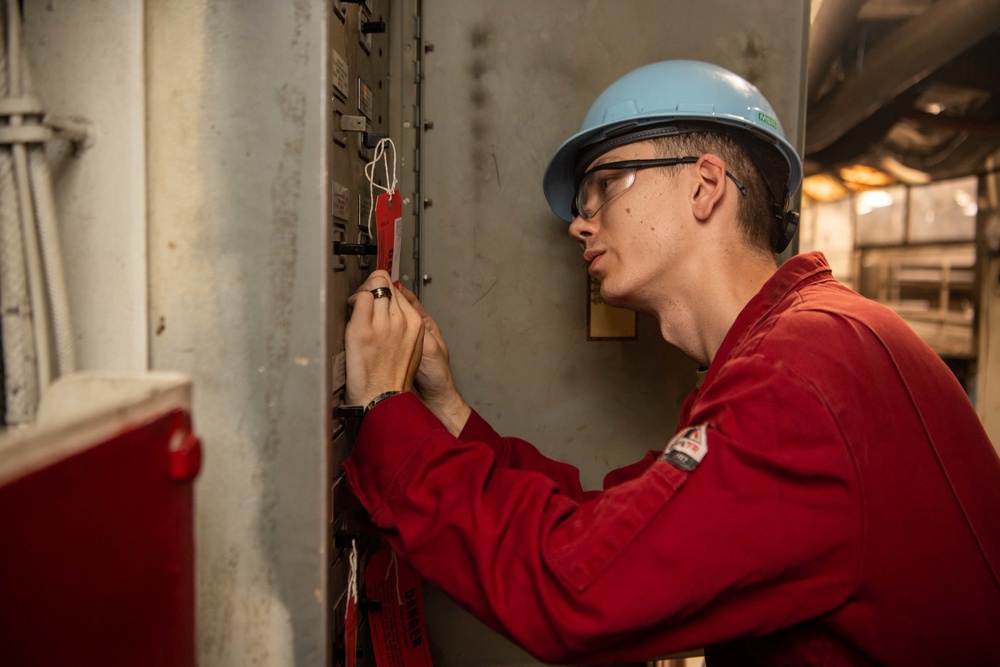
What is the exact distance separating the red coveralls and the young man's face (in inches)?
10.1

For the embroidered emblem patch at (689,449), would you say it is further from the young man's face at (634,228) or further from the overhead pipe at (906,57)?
the overhead pipe at (906,57)

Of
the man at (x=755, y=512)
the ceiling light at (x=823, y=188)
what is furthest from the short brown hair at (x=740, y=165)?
the ceiling light at (x=823, y=188)

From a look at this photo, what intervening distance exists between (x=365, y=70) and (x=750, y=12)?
2.58 feet

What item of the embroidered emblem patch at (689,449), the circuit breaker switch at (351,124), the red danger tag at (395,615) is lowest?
the red danger tag at (395,615)

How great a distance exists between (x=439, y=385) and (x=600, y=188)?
1.45ft

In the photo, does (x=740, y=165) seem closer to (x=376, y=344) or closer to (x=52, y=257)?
(x=376, y=344)

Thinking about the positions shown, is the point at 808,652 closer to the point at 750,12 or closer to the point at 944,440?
the point at 944,440

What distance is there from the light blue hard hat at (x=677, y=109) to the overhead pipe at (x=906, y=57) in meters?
1.38

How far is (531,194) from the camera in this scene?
1.24 meters

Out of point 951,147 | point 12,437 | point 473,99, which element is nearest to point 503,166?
point 473,99

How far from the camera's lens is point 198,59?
0.69 m

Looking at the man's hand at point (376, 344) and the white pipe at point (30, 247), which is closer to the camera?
the white pipe at point (30, 247)

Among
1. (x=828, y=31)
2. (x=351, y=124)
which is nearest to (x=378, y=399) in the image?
(x=351, y=124)

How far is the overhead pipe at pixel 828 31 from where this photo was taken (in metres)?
2.13
